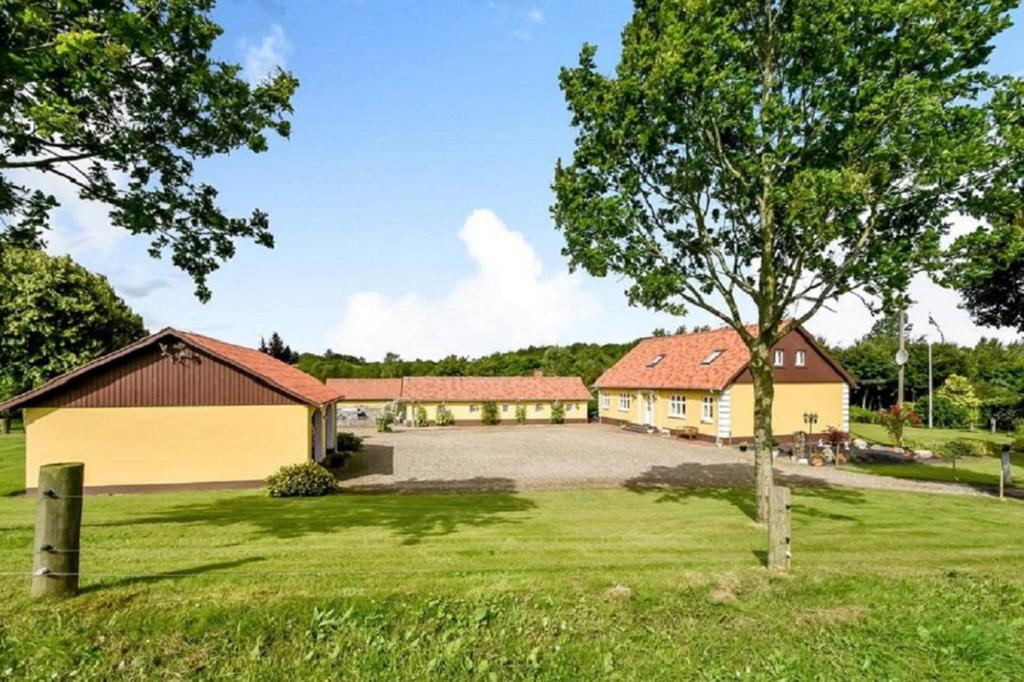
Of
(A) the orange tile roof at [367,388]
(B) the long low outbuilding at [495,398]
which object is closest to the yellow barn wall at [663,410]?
(B) the long low outbuilding at [495,398]

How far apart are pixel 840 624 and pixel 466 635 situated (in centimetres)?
436

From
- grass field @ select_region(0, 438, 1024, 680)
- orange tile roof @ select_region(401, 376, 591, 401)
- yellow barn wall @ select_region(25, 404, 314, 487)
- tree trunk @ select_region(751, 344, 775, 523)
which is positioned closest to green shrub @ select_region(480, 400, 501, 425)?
orange tile roof @ select_region(401, 376, 591, 401)

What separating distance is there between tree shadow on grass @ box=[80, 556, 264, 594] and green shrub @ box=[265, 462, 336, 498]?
940 centimetres

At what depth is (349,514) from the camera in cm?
1241

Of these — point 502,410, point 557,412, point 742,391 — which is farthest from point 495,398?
point 742,391

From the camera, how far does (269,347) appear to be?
52250 mm

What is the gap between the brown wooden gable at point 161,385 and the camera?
1733cm

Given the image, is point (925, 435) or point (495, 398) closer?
point (925, 435)

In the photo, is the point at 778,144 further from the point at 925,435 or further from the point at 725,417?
the point at 925,435

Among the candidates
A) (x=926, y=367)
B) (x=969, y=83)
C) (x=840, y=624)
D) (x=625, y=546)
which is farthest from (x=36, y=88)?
(x=926, y=367)

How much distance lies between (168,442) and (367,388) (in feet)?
118

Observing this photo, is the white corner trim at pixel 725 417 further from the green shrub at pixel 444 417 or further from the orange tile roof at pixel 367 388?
the orange tile roof at pixel 367 388

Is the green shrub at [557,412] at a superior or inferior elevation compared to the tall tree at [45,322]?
inferior

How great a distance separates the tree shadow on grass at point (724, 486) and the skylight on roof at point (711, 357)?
11.3m
